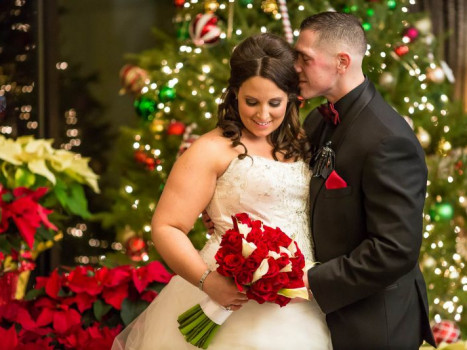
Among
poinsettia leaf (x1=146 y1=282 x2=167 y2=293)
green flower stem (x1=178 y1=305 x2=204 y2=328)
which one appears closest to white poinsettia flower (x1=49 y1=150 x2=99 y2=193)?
poinsettia leaf (x1=146 y1=282 x2=167 y2=293)

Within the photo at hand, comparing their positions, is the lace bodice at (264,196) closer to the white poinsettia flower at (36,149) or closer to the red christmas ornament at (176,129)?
the white poinsettia flower at (36,149)

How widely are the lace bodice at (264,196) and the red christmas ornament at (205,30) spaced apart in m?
2.27

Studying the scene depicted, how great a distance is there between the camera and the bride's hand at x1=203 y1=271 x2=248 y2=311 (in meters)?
2.75

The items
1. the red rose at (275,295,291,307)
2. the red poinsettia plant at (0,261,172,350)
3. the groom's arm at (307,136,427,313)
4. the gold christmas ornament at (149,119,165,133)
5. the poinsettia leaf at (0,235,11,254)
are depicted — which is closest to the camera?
the red rose at (275,295,291,307)

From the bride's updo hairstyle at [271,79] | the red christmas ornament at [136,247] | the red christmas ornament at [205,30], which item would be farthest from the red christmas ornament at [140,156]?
the bride's updo hairstyle at [271,79]

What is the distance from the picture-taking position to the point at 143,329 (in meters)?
3.19

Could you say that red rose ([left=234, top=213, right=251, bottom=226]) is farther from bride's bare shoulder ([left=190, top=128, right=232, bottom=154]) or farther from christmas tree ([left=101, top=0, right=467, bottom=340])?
christmas tree ([left=101, top=0, right=467, bottom=340])

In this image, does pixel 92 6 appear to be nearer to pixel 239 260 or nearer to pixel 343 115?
pixel 343 115

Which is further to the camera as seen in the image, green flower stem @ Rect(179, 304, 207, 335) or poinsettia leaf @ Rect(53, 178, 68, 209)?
poinsettia leaf @ Rect(53, 178, 68, 209)

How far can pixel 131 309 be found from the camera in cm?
369

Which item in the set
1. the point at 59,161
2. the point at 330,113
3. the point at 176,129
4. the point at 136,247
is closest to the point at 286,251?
the point at 330,113

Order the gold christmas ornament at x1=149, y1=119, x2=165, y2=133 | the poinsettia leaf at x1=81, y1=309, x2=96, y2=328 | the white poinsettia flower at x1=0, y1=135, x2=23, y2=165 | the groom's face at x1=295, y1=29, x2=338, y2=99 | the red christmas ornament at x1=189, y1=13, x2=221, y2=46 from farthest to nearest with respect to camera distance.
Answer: the gold christmas ornament at x1=149, y1=119, x2=165, y2=133
the red christmas ornament at x1=189, y1=13, x2=221, y2=46
the white poinsettia flower at x1=0, y1=135, x2=23, y2=165
the poinsettia leaf at x1=81, y1=309, x2=96, y2=328
the groom's face at x1=295, y1=29, x2=338, y2=99

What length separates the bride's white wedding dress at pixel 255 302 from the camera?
2.89m

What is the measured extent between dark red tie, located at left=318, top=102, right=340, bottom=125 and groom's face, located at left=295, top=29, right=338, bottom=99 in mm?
96
